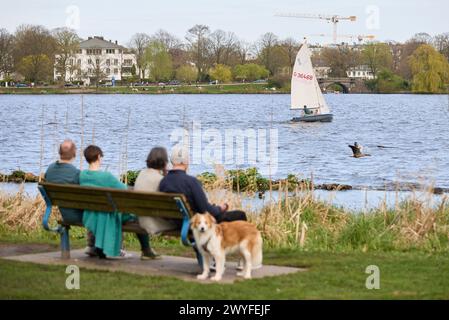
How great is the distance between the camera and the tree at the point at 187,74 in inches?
7137

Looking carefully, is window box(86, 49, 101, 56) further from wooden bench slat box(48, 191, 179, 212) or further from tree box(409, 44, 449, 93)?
wooden bench slat box(48, 191, 179, 212)

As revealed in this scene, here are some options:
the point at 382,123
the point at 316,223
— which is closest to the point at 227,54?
the point at 382,123

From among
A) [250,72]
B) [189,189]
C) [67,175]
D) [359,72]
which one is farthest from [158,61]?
[189,189]

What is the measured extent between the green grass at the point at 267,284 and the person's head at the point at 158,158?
1.33m

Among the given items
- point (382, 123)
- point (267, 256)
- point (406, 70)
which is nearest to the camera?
point (267, 256)

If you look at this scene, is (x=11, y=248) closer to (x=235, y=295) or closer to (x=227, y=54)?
(x=235, y=295)

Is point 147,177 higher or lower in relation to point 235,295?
higher

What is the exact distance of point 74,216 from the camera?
1136 cm

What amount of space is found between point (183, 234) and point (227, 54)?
180837 mm

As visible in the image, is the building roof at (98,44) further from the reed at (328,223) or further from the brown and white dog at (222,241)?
the brown and white dog at (222,241)

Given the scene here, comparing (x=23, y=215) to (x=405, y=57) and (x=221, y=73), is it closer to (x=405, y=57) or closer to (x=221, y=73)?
(x=405, y=57)

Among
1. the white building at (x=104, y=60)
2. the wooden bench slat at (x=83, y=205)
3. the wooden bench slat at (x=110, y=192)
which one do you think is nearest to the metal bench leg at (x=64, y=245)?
the wooden bench slat at (x=83, y=205)

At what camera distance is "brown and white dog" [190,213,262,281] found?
9.85 m
